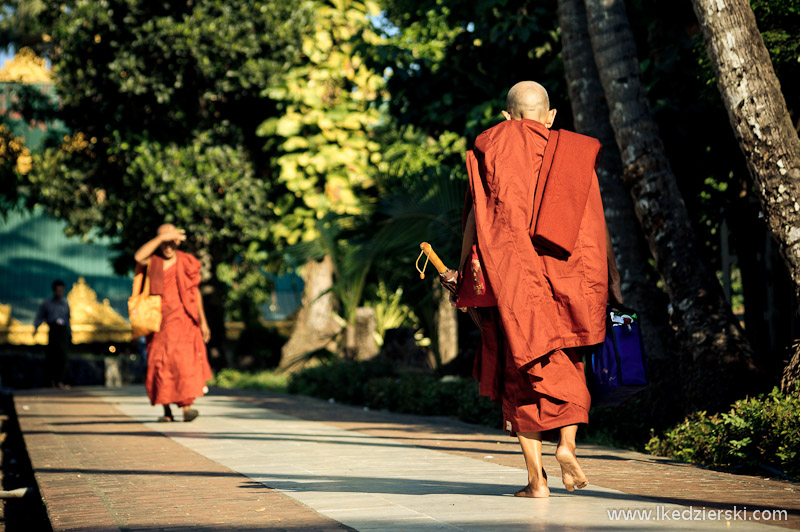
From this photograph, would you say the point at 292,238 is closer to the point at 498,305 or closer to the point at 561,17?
the point at 561,17

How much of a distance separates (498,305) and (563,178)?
2.33 feet

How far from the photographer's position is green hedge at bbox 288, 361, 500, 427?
978 cm

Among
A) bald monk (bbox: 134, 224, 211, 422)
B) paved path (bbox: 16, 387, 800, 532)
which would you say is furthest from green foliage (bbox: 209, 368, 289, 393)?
paved path (bbox: 16, 387, 800, 532)

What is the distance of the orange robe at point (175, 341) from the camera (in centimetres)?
1004

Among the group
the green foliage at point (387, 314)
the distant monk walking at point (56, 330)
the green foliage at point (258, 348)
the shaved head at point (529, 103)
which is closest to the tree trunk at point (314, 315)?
the green foliage at point (387, 314)

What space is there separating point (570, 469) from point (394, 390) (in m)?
7.19

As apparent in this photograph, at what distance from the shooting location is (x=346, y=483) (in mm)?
5617

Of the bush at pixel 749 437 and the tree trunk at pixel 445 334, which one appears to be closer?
the bush at pixel 749 437

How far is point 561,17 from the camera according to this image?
8508mm

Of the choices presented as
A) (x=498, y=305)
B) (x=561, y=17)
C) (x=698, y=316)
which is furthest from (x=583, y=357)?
(x=561, y=17)

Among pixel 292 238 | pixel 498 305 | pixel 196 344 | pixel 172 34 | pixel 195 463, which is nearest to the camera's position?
pixel 498 305

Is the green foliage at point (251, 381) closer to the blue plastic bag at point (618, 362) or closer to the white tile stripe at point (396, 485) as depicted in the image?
the white tile stripe at point (396, 485)

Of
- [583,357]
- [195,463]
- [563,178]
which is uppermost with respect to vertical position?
[563,178]

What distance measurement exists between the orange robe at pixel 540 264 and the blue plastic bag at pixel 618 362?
4.2 inches
